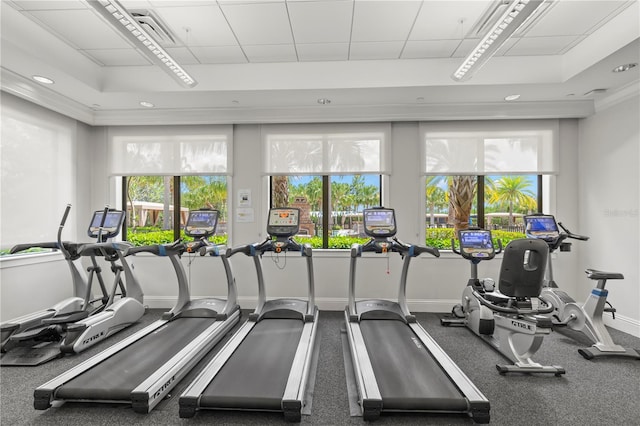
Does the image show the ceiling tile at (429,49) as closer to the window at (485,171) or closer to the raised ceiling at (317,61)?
the raised ceiling at (317,61)

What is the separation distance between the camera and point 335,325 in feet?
12.0

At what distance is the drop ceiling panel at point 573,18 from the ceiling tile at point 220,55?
3233mm

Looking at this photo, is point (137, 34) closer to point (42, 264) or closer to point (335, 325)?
point (42, 264)

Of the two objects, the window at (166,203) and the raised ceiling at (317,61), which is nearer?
the raised ceiling at (317,61)

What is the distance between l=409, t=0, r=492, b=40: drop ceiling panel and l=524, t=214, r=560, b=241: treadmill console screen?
2.39 m

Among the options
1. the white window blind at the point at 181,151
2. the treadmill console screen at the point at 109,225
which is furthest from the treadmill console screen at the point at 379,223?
the treadmill console screen at the point at 109,225

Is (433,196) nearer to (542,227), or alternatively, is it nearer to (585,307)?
(542,227)

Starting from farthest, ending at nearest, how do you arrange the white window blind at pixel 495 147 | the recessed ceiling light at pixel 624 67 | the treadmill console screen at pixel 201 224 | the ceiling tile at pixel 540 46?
the white window blind at pixel 495 147
the treadmill console screen at pixel 201 224
the ceiling tile at pixel 540 46
the recessed ceiling light at pixel 624 67

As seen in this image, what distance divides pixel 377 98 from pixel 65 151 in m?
4.56

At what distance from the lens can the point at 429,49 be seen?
333cm

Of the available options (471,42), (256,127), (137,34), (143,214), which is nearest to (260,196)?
(256,127)

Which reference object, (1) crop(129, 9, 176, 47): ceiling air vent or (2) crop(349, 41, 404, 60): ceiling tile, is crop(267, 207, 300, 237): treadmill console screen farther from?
(1) crop(129, 9, 176, 47): ceiling air vent

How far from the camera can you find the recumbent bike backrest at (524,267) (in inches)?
90.0

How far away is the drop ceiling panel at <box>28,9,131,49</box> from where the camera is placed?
274 cm
